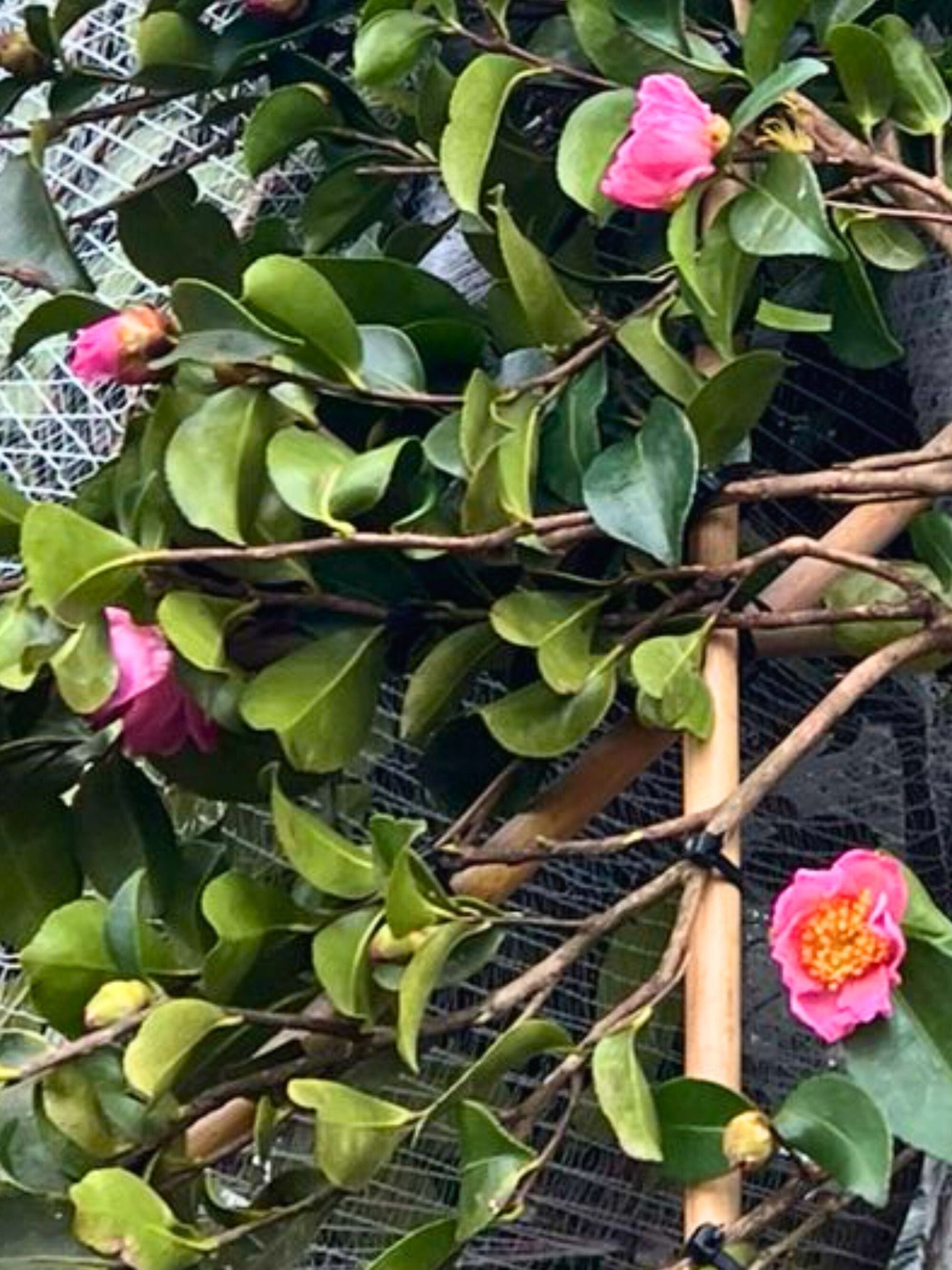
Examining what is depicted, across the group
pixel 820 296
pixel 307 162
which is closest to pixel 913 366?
pixel 820 296

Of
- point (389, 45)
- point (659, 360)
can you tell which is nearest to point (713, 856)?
point (659, 360)

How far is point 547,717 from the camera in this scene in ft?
1.67

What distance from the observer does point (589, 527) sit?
50cm

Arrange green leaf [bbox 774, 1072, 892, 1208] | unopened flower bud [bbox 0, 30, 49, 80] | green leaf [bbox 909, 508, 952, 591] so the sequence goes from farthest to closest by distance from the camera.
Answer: unopened flower bud [bbox 0, 30, 49, 80]
green leaf [bbox 909, 508, 952, 591]
green leaf [bbox 774, 1072, 892, 1208]

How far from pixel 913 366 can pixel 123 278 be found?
29 cm

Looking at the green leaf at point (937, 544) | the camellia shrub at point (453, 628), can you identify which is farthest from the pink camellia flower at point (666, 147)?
the green leaf at point (937, 544)

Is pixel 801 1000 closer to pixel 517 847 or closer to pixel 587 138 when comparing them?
pixel 517 847

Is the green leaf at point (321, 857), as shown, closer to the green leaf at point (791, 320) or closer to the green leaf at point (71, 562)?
the green leaf at point (71, 562)

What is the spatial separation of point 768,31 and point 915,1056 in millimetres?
252

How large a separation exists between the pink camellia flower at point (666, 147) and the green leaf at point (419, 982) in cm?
18

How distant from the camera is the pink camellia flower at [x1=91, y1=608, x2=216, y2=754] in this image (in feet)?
1.67

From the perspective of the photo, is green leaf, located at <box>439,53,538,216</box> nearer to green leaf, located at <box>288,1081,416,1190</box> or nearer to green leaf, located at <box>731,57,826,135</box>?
green leaf, located at <box>731,57,826,135</box>

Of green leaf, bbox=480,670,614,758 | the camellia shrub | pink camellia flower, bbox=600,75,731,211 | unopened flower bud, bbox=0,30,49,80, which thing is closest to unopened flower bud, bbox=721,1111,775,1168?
A: the camellia shrub

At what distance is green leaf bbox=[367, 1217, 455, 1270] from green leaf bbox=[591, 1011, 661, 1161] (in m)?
0.04
